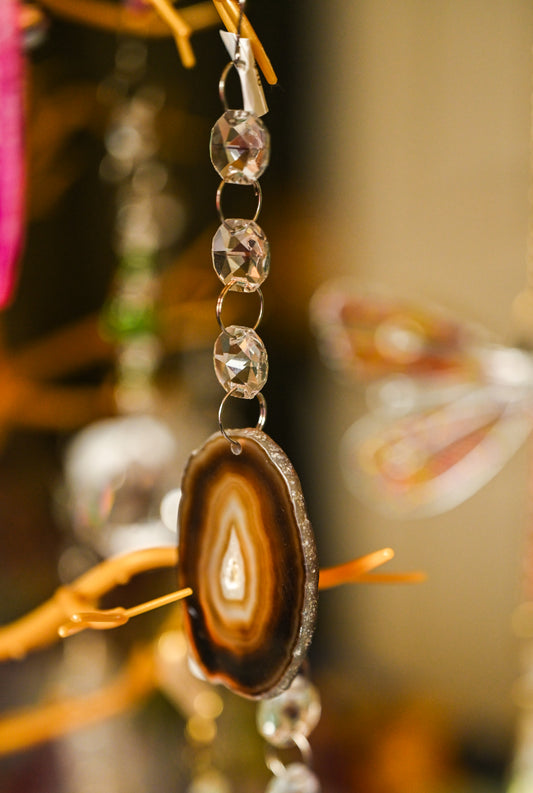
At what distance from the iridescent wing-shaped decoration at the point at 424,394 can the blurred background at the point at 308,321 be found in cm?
13

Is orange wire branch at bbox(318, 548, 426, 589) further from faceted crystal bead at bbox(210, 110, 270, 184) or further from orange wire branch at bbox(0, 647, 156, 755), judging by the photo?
orange wire branch at bbox(0, 647, 156, 755)

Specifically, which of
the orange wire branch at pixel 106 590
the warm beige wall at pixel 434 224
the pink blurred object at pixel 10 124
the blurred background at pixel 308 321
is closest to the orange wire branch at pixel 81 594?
the orange wire branch at pixel 106 590

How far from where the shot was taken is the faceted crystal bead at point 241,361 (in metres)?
0.21

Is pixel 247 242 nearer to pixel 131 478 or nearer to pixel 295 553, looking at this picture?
pixel 295 553

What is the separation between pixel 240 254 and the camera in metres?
0.21

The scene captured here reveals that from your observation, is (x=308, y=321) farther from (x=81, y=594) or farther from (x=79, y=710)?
(x=81, y=594)

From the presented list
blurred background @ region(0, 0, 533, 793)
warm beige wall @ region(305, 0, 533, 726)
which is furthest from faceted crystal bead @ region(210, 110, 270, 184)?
warm beige wall @ region(305, 0, 533, 726)

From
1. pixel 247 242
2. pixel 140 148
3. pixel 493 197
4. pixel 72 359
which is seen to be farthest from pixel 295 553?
pixel 493 197

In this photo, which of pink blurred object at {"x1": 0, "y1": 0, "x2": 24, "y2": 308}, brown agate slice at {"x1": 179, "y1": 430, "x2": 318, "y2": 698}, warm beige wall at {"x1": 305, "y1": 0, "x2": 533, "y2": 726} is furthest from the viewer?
warm beige wall at {"x1": 305, "y1": 0, "x2": 533, "y2": 726}

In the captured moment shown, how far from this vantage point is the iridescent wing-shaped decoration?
22.8 inches

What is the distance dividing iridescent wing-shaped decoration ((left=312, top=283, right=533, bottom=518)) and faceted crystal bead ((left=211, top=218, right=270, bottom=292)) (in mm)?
378

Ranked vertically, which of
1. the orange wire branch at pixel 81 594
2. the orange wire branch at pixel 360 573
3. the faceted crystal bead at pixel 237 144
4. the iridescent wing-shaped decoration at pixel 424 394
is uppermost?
the faceted crystal bead at pixel 237 144

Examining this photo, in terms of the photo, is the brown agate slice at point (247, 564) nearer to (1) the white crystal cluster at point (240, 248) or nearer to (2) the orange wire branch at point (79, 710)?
(1) the white crystal cluster at point (240, 248)

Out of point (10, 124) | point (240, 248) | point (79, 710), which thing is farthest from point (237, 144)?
point (79, 710)
